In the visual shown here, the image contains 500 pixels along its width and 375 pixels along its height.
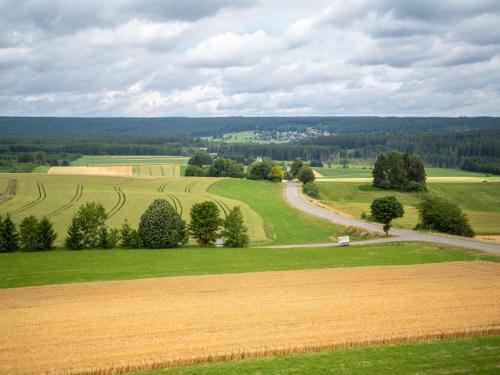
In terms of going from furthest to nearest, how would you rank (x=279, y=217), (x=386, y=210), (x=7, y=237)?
(x=279, y=217) < (x=386, y=210) < (x=7, y=237)

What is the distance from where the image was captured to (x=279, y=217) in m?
86.1

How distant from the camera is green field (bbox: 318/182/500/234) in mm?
92919

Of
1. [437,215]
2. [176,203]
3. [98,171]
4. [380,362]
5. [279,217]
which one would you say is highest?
[380,362]

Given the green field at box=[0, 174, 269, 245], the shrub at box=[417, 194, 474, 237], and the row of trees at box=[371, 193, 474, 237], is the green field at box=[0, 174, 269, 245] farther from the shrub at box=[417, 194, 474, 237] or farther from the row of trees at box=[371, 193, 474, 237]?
the shrub at box=[417, 194, 474, 237]

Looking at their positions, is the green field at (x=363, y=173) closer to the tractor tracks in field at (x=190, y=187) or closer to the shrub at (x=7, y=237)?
the tractor tracks in field at (x=190, y=187)

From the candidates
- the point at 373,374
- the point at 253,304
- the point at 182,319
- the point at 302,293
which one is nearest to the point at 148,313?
the point at 182,319

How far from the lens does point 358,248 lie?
57.6 metres

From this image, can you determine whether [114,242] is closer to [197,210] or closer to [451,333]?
[197,210]

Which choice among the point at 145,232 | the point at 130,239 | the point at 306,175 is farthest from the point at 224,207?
the point at 306,175

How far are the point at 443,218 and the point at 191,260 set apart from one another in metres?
37.7

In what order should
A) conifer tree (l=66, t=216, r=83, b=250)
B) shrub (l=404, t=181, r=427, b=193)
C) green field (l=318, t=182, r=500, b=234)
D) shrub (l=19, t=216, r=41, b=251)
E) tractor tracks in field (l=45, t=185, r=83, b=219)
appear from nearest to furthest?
shrub (l=19, t=216, r=41, b=251), conifer tree (l=66, t=216, r=83, b=250), tractor tracks in field (l=45, t=185, r=83, b=219), green field (l=318, t=182, r=500, b=234), shrub (l=404, t=181, r=427, b=193)

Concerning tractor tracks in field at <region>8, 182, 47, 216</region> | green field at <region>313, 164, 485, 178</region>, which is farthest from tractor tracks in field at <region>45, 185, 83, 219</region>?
green field at <region>313, 164, 485, 178</region>

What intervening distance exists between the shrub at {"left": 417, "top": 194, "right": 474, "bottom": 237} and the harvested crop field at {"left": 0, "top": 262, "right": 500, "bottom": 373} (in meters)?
32.2

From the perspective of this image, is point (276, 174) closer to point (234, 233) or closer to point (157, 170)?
point (157, 170)
